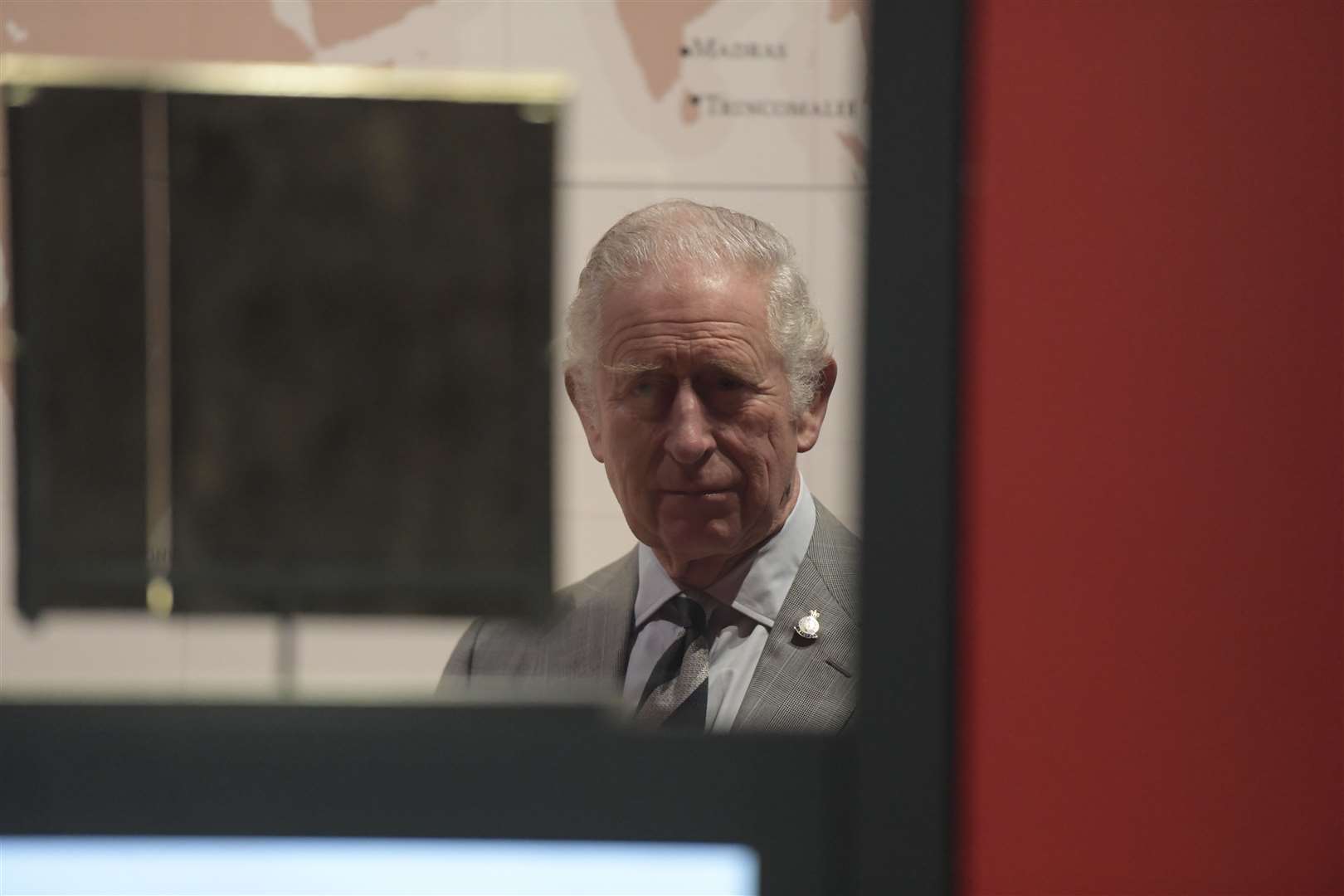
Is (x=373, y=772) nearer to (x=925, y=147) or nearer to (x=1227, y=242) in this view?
(x=925, y=147)

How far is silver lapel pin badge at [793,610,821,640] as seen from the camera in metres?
1.00

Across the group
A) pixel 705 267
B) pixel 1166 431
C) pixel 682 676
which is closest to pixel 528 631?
pixel 682 676

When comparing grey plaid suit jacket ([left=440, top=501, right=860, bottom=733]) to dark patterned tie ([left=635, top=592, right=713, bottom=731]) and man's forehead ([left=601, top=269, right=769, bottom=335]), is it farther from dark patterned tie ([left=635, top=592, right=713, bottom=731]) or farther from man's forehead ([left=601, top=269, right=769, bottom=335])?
man's forehead ([left=601, top=269, right=769, bottom=335])

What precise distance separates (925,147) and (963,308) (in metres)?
0.12

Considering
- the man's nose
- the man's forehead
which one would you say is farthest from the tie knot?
the man's forehead

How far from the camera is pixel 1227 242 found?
2.60 feet

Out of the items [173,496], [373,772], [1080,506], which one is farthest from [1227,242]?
[173,496]

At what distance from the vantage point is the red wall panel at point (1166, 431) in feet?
2.60

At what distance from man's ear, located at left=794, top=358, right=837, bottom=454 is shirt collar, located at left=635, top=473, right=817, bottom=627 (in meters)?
0.07

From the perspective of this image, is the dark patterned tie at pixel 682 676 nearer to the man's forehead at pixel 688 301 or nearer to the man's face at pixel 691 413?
the man's face at pixel 691 413

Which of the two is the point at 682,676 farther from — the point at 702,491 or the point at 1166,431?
the point at 1166,431

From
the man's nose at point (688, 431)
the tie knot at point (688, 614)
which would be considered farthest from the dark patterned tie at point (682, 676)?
the man's nose at point (688, 431)

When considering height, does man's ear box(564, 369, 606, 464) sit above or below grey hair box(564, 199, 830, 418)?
below

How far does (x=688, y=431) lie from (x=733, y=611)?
17cm
